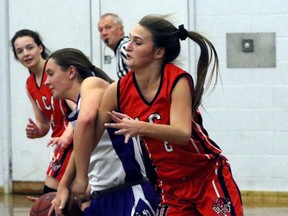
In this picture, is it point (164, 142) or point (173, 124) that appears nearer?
point (173, 124)

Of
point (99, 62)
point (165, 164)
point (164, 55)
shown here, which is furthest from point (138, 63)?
point (99, 62)

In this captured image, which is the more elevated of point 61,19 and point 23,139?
point 61,19

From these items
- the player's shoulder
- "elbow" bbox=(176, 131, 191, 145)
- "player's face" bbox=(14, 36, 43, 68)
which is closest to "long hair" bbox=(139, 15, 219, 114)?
"elbow" bbox=(176, 131, 191, 145)

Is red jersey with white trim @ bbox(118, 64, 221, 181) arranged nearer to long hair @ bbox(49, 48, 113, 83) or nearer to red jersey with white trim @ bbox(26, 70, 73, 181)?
long hair @ bbox(49, 48, 113, 83)

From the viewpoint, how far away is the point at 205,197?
542cm

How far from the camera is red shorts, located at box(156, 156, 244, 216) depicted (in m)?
5.41

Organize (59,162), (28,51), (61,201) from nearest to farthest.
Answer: (61,201)
(59,162)
(28,51)

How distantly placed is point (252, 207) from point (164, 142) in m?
4.87

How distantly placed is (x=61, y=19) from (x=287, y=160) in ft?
9.69

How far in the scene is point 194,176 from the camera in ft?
17.8

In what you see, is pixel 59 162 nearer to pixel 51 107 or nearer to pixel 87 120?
pixel 51 107

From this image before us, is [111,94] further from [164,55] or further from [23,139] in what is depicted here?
[23,139]

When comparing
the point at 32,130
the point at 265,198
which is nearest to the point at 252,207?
the point at 265,198

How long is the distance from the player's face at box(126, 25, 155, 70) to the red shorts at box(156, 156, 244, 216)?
0.72 metres
